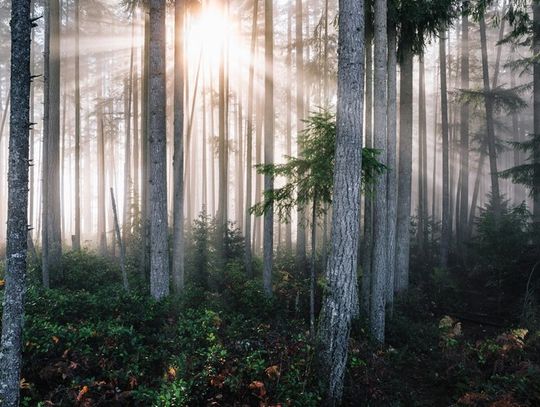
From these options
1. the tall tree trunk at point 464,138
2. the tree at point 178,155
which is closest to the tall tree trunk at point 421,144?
the tall tree trunk at point 464,138

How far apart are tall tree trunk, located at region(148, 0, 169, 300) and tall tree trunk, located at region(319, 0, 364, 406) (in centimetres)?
540

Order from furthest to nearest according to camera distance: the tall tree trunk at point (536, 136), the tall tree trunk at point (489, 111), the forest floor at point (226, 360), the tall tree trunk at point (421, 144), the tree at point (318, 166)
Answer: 1. the tall tree trunk at point (421, 144)
2. the tall tree trunk at point (489, 111)
3. the tall tree trunk at point (536, 136)
4. the tree at point (318, 166)
5. the forest floor at point (226, 360)

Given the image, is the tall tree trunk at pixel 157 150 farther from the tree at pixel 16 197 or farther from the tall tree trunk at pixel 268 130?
the tree at pixel 16 197

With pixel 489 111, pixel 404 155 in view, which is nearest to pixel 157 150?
pixel 404 155

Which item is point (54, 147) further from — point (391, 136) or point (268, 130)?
point (391, 136)

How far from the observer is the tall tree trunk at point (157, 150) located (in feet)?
32.0

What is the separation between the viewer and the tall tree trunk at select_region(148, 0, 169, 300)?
9.74m

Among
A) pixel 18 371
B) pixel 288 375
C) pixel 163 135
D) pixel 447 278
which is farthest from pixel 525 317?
pixel 18 371

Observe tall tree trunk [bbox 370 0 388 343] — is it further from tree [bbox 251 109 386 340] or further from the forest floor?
tree [bbox 251 109 386 340]

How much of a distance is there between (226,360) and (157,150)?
6091 millimetres

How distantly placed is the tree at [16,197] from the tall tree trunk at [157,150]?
175 inches

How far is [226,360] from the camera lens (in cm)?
656

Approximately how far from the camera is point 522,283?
13.2 metres

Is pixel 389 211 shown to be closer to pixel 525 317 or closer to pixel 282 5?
pixel 525 317
